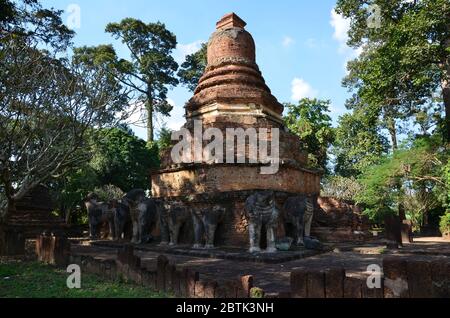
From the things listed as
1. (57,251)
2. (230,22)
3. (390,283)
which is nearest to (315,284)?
(390,283)

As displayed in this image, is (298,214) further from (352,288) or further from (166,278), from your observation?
(352,288)

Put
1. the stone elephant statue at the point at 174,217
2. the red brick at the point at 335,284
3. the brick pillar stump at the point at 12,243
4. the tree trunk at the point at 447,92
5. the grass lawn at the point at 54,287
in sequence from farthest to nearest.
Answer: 1. the tree trunk at the point at 447,92
2. the stone elephant statue at the point at 174,217
3. the brick pillar stump at the point at 12,243
4. the grass lawn at the point at 54,287
5. the red brick at the point at 335,284

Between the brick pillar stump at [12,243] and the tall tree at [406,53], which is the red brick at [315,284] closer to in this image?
the brick pillar stump at [12,243]

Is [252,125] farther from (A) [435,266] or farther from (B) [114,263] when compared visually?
(A) [435,266]

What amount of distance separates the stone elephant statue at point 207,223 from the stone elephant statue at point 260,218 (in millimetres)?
1308

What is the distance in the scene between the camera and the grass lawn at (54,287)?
5316 mm

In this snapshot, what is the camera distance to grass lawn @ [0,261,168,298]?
17.4ft

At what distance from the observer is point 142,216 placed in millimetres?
11883

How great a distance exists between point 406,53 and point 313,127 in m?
14.2

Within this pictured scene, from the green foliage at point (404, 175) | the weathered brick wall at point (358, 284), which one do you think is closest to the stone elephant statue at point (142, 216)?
the weathered brick wall at point (358, 284)

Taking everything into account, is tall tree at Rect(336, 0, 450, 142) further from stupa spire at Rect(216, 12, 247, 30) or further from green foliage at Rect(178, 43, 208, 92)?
green foliage at Rect(178, 43, 208, 92)

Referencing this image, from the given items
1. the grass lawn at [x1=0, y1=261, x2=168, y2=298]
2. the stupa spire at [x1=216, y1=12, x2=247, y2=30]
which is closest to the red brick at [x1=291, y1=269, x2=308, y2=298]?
the grass lawn at [x1=0, y1=261, x2=168, y2=298]

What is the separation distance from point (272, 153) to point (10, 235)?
8307 mm

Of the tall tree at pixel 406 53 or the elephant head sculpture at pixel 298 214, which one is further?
the tall tree at pixel 406 53
